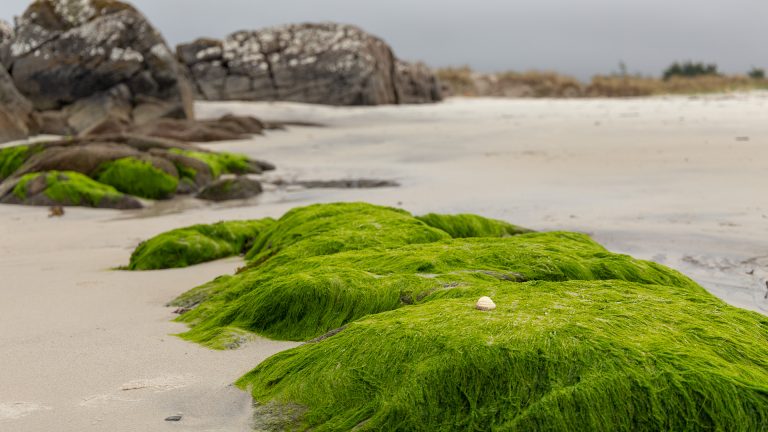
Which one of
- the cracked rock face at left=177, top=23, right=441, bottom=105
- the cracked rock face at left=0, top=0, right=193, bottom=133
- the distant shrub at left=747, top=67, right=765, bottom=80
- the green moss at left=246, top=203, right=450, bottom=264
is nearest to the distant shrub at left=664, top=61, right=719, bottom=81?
the distant shrub at left=747, top=67, right=765, bottom=80

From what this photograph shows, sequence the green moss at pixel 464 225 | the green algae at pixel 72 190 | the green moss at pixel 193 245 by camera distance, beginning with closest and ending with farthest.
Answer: the green moss at pixel 193 245 → the green moss at pixel 464 225 → the green algae at pixel 72 190

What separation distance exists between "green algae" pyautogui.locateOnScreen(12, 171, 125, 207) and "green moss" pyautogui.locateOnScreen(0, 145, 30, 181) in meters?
1.99

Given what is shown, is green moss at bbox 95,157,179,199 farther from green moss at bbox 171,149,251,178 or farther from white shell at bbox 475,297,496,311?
white shell at bbox 475,297,496,311

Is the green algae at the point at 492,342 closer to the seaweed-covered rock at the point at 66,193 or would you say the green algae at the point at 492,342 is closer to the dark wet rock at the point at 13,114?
the seaweed-covered rock at the point at 66,193

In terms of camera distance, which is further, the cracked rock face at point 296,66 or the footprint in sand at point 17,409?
the cracked rock face at point 296,66

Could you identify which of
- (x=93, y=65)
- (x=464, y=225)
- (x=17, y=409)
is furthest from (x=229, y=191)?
(x=93, y=65)

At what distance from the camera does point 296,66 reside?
22.1 m

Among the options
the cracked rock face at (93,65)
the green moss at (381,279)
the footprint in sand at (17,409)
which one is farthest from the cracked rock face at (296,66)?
the footprint in sand at (17,409)

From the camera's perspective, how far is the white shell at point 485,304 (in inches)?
113

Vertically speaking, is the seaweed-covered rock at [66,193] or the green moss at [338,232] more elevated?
the green moss at [338,232]

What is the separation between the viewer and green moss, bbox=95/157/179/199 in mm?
8922

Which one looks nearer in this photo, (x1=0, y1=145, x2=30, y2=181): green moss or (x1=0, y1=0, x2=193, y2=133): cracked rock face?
(x1=0, y1=145, x2=30, y2=181): green moss

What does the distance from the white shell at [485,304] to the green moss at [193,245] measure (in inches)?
110

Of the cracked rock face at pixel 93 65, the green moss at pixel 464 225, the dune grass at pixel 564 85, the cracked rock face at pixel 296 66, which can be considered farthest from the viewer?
the dune grass at pixel 564 85
